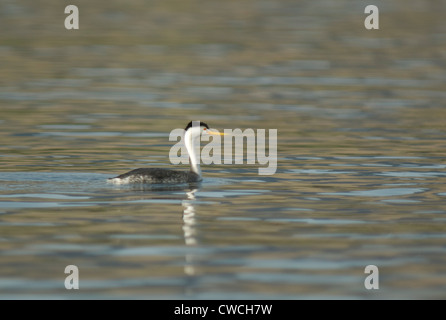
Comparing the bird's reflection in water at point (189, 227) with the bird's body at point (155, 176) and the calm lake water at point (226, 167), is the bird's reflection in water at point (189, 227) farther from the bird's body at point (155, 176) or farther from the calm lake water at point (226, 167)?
the bird's body at point (155, 176)

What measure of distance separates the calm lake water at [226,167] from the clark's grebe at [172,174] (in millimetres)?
207

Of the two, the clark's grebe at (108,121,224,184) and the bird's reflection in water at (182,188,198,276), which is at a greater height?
the clark's grebe at (108,121,224,184)

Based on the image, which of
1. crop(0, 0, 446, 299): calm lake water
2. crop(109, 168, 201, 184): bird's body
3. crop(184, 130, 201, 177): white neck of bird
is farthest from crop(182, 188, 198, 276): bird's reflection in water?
crop(184, 130, 201, 177): white neck of bird

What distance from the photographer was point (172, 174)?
65.1ft

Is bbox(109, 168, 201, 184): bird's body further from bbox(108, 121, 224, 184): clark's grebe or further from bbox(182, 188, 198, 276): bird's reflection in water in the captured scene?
bbox(182, 188, 198, 276): bird's reflection in water

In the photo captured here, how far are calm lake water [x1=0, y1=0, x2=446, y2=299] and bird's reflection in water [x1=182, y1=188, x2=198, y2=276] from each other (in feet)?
0.10

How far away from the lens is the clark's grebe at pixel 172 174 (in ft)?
62.6

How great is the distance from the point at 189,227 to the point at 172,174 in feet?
12.8

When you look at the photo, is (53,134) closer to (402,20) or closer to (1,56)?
(1,56)

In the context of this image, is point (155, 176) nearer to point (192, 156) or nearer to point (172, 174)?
point (172, 174)

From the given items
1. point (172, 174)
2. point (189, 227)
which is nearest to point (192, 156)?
point (172, 174)

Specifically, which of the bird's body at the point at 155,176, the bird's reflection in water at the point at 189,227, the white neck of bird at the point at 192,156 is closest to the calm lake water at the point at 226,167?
the bird's reflection in water at the point at 189,227

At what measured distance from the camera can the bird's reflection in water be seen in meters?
13.7
